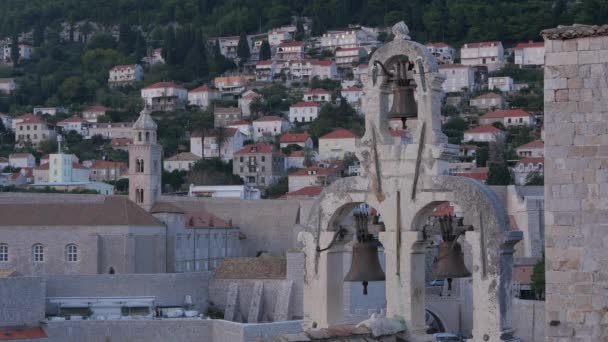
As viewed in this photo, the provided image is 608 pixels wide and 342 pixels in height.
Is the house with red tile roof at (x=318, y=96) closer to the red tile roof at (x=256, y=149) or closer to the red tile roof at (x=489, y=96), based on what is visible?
the red tile roof at (x=489, y=96)

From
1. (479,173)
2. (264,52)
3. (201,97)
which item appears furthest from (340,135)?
(264,52)

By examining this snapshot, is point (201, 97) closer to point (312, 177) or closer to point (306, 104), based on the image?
point (306, 104)

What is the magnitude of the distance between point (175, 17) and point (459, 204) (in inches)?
5230

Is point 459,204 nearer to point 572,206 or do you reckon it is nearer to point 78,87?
point 572,206

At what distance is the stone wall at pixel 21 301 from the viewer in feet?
123

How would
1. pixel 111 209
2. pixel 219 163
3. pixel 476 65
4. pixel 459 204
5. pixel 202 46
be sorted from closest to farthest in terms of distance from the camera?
1. pixel 459 204
2. pixel 111 209
3. pixel 219 163
4. pixel 476 65
5. pixel 202 46

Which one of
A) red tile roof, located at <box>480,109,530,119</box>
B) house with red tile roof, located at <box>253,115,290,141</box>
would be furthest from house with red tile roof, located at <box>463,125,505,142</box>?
house with red tile roof, located at <box>253,115,290,141</box>

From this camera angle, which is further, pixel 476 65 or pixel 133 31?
pixel 133 31

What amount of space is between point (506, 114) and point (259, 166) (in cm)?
1751

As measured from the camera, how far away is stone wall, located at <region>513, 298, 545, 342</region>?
3394 centimetres

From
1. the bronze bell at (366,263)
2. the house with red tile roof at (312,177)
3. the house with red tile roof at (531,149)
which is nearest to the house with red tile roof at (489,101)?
the house with red tile roof at (531,149)

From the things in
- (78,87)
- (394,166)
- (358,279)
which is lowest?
(358,279)

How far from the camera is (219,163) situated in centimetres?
8494

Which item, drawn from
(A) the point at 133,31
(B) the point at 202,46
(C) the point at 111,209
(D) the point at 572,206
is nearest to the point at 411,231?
(D) the point at 572,206
